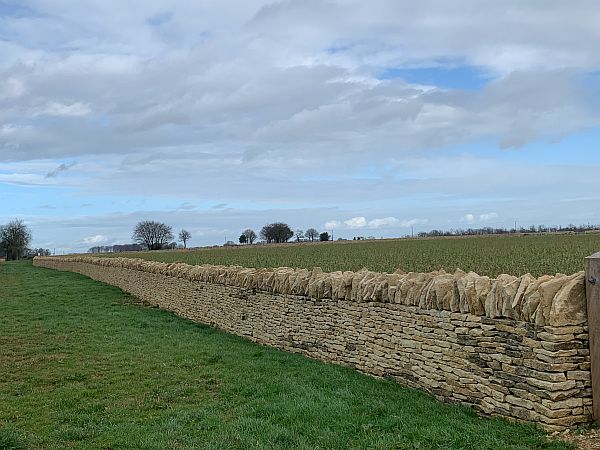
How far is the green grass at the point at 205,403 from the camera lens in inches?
231

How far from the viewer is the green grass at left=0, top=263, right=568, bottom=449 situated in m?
5.87

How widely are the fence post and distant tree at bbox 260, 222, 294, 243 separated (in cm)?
9558

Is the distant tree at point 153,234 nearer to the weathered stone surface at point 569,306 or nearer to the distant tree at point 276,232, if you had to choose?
the distant tree at point 276,232

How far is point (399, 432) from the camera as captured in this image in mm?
5949

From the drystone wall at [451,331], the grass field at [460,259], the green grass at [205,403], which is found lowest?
the green grass at [205,403]

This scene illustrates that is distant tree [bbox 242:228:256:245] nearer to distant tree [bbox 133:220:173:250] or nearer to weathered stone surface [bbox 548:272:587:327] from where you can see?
distant tree [bbox 133:220:173:250]

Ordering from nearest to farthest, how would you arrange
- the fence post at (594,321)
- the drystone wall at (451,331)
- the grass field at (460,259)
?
the fence post at (594,321) < the drystone wall at (451,331) < the grass field at (460,259)

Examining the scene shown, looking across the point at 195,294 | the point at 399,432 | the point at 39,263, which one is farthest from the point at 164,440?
the point at 39,263

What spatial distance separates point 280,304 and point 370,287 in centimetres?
330

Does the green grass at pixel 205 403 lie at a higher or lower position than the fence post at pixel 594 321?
lower

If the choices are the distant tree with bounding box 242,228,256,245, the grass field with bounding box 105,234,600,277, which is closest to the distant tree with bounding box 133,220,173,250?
the distant tree with bounding box 242,228,256,245

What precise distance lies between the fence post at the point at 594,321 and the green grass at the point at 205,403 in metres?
0.69

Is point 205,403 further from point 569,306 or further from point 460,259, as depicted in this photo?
point 460,259

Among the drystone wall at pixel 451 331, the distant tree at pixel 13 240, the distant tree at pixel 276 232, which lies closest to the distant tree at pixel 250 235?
the distant tree at pixel 276 232
